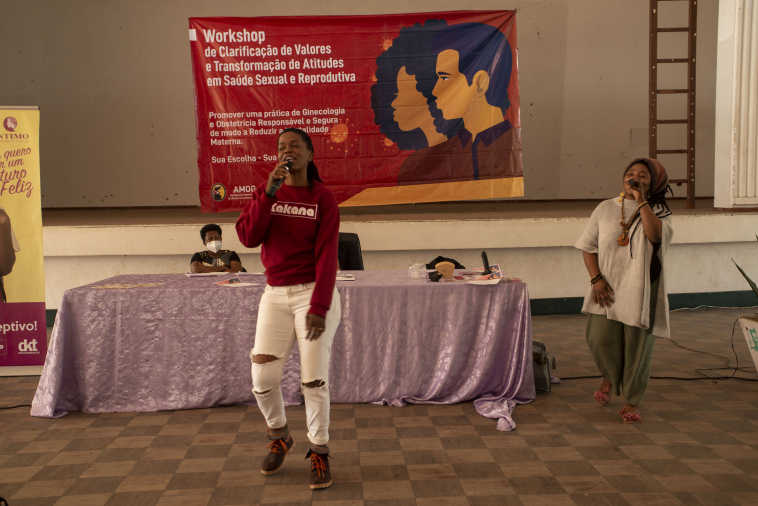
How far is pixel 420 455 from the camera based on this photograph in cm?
263

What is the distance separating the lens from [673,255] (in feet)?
19.2

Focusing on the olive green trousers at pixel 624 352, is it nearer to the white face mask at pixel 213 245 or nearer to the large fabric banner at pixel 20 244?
the white face mask at pixel 213 245

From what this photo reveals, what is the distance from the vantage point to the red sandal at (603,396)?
3.25m

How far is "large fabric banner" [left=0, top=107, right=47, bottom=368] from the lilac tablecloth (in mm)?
932

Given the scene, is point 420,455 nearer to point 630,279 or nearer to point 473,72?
point 630,279

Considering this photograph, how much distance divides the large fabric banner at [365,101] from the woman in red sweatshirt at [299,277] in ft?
11.6

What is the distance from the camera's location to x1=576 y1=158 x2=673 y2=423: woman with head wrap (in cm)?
293

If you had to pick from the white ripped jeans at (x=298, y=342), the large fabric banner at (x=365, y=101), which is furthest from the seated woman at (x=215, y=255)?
the white ripped jeans at (x=298, y=342)

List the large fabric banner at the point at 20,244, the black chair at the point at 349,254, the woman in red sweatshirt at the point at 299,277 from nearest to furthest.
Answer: the woman in red sweatshirt at the point at 299,277 → the large fabric banner at the point at 20,244 → the black chair at the point at 349,254

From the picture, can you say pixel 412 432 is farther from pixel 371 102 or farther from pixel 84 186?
pixel 84 186

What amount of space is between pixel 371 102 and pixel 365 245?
1.41m

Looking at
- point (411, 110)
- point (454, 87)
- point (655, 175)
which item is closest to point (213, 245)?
point (411, 110)

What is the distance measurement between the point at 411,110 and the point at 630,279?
3326mm

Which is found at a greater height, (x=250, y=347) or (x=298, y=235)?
(x=298, y=235)
